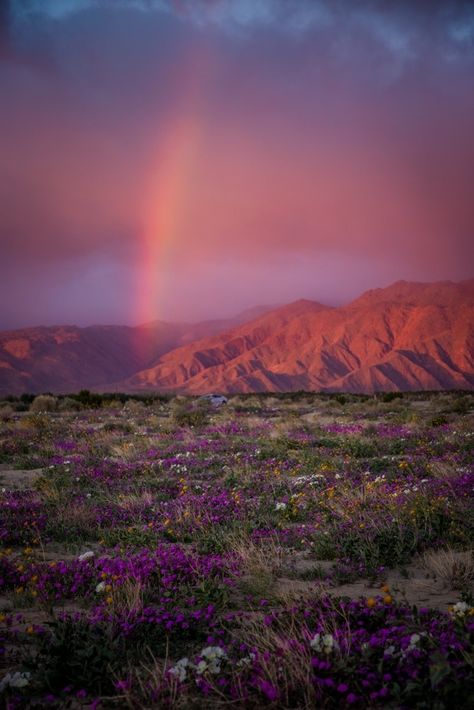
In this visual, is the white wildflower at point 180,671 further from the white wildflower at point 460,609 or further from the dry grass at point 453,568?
the dry grass at point 453,568

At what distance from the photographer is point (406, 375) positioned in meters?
100

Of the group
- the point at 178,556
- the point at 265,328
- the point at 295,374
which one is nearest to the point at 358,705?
the point at 178,556

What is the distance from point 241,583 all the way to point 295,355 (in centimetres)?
12018

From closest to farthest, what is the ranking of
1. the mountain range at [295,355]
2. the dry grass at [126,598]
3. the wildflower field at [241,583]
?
1. the wildflower field at [241,583]
2. the dry grass at [126,598]
3. the mountain range at [295,355]

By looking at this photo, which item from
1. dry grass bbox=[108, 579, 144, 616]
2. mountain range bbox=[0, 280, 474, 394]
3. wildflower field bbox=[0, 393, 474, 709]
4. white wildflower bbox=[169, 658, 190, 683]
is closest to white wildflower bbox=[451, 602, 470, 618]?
wildflower field bbox=[0, 393, 474, 709]

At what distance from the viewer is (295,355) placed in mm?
124500

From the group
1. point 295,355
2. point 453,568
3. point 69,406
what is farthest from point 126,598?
point 295,355

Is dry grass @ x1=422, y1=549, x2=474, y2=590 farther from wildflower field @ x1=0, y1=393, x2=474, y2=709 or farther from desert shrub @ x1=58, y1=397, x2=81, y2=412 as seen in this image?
desert shrub @ x1=58, y1=397, x2=81, y2=412

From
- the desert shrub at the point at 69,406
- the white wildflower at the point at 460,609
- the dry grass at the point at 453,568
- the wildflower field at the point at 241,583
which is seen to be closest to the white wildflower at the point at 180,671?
the wildflower field at the point at 241,583

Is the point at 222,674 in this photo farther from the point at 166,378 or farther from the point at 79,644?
the point at 166,378

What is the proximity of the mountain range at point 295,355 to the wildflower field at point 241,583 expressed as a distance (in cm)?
8965

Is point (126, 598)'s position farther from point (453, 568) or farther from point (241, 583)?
point (453, 568)

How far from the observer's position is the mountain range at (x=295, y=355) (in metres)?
104

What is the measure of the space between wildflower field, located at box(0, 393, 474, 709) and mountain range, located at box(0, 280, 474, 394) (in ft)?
294
